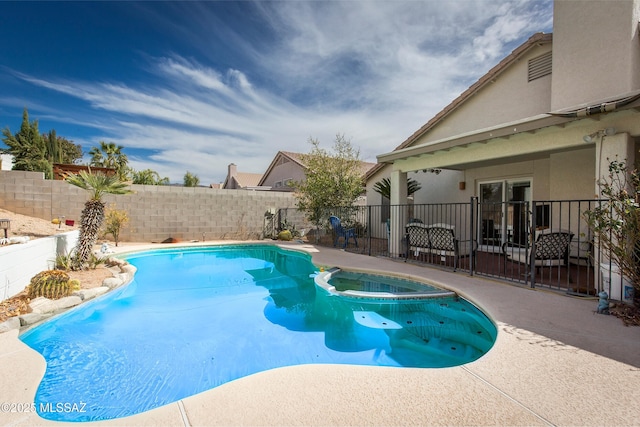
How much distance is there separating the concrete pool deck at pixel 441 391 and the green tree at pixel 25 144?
3279 cm

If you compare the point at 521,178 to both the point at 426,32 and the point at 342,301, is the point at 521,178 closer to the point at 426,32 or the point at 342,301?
the point at 426,32

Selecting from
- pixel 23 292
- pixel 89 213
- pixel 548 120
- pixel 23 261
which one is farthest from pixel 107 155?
pixel 548 120

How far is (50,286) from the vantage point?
19.6 feet

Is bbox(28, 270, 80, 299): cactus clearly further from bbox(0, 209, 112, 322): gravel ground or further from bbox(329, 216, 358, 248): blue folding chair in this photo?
bbox(329, 216, 358, 248): blue folding chair

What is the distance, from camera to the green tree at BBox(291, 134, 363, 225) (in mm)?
14477

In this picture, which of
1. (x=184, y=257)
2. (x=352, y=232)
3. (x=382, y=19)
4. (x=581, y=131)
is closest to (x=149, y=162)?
(x=184, y=257)

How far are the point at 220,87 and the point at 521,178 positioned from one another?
1265 cm

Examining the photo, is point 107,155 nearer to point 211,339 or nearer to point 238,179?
point 238,179

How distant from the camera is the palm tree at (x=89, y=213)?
335 inches

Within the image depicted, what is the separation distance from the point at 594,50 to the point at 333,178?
31.9 ft

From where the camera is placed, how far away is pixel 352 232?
13.5 metres

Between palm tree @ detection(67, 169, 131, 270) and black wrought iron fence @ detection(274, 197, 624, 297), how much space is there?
8.33 meters

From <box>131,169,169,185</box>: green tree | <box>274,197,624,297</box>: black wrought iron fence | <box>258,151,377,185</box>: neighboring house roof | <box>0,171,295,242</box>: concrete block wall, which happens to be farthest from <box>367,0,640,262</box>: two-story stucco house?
<box>131,169,169,185</box>: green tree

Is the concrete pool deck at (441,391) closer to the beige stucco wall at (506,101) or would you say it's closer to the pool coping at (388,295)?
the pool coping at (388,295)
